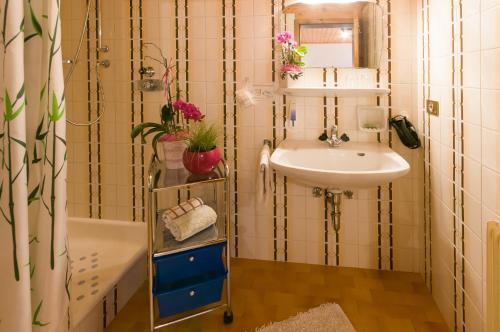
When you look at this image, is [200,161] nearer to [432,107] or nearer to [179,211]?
[179,211]

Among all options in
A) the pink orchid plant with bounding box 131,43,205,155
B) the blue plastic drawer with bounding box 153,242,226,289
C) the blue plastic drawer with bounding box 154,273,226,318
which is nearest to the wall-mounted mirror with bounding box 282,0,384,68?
the pink orchid plant with bounding box 131,43,205,155

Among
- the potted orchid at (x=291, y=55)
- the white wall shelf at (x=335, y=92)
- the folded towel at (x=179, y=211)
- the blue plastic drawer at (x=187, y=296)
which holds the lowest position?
the blue plastic drawer at (x=187, y=296)

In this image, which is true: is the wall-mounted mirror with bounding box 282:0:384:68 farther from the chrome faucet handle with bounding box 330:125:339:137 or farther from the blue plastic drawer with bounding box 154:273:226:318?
the blue plastic drawer with bounding box 154:273:226:318

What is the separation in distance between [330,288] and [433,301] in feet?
1.72

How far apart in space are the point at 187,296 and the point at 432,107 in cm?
147

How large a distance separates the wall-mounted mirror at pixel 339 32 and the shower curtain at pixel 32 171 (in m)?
1.34

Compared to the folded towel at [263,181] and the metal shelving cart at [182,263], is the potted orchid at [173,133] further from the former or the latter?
the folded towel at [263,181]

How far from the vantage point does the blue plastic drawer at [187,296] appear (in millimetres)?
1588

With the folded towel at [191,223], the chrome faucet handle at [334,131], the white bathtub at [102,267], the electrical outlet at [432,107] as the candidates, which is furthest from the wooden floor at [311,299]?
the electrical outlet at [432,107]

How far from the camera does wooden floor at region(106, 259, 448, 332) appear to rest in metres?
1.75

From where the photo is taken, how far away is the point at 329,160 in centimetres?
204

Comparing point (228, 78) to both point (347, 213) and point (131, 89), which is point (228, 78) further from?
point (347, 213)

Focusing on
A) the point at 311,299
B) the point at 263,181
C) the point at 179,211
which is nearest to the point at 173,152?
the point at 179,211

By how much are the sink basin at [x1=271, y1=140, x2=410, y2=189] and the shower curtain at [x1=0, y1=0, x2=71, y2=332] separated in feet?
3.14
